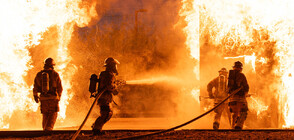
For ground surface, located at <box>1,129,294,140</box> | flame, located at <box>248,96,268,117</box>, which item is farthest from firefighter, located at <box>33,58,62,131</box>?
flame, located at <box>248,96,268,117</box>

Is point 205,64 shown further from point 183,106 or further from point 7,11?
point 7,11

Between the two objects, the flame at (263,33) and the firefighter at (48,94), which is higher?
the flame at (263,33)

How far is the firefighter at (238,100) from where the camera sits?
7383 millimetres

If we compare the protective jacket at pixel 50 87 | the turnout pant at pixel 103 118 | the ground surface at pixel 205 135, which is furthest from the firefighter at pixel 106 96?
the protective jacket at pixel 50 87

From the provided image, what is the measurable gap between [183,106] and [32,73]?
7217mm

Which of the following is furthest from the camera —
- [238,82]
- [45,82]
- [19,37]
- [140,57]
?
[140,57]

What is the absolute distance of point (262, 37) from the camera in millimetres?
9906

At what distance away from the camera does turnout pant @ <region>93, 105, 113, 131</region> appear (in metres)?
6.08

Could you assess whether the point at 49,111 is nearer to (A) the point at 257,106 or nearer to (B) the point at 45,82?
(B) the point at 45,82

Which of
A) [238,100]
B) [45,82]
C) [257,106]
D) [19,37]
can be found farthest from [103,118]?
[19,37]

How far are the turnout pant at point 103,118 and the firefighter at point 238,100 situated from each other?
3.14m

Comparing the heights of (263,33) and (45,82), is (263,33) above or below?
above

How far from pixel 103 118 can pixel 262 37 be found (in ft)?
20.7

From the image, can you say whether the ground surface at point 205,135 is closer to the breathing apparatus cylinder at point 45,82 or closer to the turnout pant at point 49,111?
the turnout pant at point 49,111
